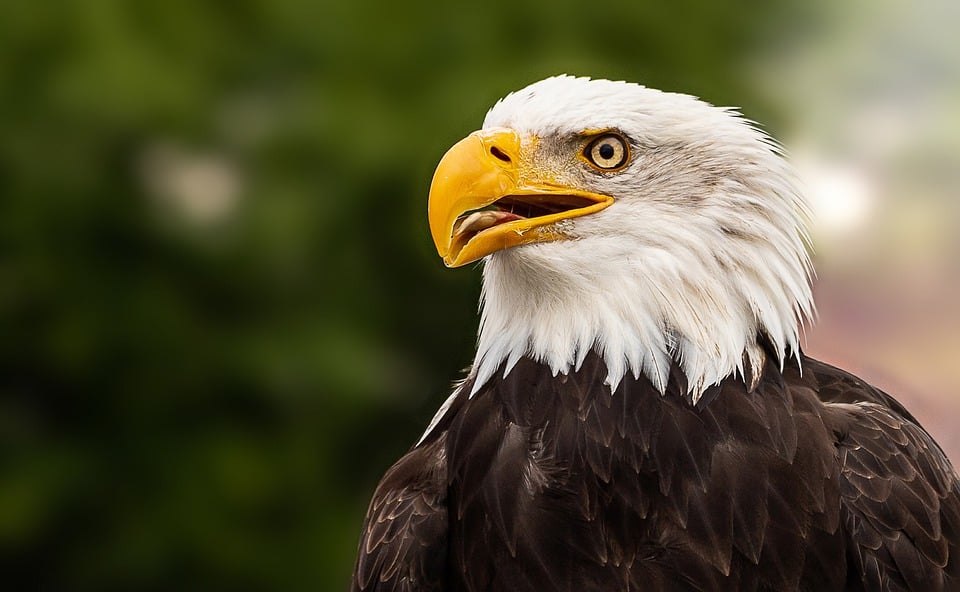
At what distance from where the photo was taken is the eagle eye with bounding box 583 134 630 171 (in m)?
2.76

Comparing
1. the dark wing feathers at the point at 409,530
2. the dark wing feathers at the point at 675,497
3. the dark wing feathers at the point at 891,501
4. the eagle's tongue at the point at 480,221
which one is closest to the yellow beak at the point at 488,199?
the eagle's tongue at the point at 480,221

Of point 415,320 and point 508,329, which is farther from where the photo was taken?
point 415,320

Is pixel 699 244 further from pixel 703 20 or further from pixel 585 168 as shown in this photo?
pixel 703 20

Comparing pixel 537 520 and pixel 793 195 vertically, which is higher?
pixel 793 195

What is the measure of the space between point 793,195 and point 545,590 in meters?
0.99

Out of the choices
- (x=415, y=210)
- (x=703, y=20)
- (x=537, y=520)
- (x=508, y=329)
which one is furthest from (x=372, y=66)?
(x=537, y=520)

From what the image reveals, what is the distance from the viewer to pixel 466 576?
283 cm

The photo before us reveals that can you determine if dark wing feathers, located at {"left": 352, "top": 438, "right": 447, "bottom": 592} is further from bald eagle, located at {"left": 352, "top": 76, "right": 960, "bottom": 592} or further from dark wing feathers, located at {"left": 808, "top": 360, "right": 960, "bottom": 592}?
dark wing feathers, located at {"left": 808, "top": 360, "right": 960, "bottom": 592}

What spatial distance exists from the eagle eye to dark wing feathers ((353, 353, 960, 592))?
41 cm

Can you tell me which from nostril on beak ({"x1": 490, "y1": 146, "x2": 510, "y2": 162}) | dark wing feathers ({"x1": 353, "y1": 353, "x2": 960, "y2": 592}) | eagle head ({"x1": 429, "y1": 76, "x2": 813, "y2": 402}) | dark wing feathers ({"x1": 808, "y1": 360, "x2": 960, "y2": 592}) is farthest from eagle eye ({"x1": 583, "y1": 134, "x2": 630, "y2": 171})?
dark wing feathers ({"x1": 808, "y1": 360, "x2": 960, "y2": 592})

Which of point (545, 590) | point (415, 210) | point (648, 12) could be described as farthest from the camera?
point (648, 12)

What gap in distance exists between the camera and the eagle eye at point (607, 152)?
2.76m

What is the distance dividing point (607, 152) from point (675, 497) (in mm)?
732

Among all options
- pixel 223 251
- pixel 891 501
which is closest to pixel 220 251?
pixel 223 251
